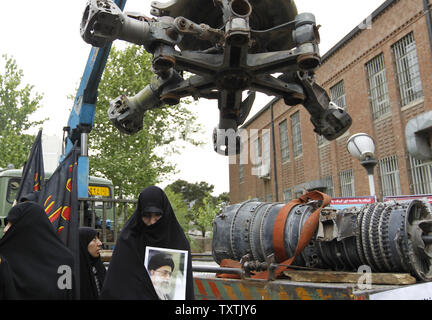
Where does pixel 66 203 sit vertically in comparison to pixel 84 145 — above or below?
below

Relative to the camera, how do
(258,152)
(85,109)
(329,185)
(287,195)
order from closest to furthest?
(85,109)
(329,185)
(287,195)
(258,152)

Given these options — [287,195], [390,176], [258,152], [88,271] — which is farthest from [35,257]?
[258,152]

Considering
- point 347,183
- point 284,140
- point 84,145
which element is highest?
point 284,140

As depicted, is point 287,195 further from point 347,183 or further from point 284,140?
point 347,183

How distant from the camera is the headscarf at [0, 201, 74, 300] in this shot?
2.35 meters

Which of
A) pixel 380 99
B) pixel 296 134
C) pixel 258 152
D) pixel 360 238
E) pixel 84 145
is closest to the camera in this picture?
pixel 360 238

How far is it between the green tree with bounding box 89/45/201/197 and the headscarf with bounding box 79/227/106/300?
16.0 meters

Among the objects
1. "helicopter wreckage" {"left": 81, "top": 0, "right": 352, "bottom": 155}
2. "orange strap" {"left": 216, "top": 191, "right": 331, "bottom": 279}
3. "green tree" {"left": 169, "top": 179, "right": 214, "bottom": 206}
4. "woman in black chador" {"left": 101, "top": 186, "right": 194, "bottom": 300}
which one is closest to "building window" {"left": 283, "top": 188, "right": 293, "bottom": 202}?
"helicopter wreckage" {"left": 81, "top": 0, "right": 352, "bottom": 155}

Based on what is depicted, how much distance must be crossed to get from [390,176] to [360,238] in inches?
528

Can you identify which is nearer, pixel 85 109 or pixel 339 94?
pixel 85 109

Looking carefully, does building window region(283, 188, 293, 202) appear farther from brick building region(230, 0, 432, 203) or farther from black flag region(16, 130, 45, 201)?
black flag region(16, 130, 45, 201)

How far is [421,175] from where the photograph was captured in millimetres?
14211

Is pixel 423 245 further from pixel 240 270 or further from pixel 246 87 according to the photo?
pixel 246 87
